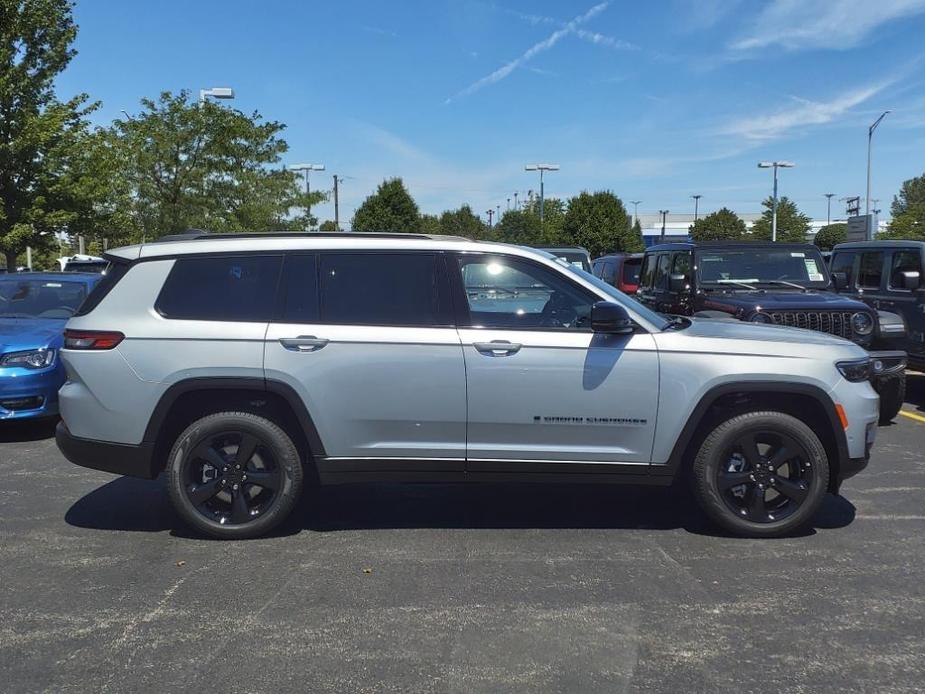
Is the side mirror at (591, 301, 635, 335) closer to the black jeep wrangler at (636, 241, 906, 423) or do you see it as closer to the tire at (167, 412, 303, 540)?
the tire at (167, 412, 303, 540)

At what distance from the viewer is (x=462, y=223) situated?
230ft

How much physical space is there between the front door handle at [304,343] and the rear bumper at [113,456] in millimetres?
1021

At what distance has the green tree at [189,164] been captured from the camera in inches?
715

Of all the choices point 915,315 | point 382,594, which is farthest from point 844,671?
point 915,315

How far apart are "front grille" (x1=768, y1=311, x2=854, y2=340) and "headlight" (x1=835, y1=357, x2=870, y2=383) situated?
122 inches

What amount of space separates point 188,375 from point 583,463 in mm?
2354

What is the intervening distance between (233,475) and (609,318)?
7.87 feet

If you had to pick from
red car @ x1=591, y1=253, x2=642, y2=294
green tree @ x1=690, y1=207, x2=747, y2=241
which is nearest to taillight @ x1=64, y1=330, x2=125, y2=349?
red car @ x1=591, y1=253, x2=642, y2=294

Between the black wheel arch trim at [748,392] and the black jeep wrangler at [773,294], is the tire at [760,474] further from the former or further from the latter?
the black jeep wrangler at [773,294]

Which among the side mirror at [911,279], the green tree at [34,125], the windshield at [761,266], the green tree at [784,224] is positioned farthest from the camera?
the green tree at [784,224]

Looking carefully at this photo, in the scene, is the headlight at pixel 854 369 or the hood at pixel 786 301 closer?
the headlight at pixel 854 369

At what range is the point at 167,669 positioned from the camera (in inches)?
128

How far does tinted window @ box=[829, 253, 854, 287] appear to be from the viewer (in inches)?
404

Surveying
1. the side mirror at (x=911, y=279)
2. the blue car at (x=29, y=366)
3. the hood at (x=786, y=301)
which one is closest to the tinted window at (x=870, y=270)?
the side mirror at (x=911, y=279)
